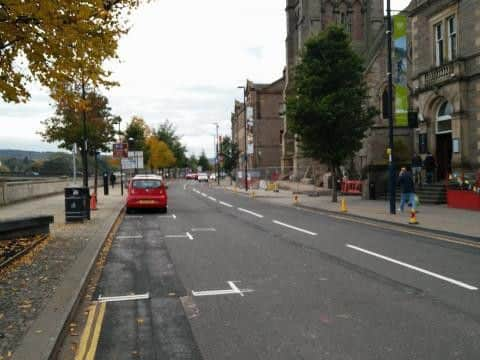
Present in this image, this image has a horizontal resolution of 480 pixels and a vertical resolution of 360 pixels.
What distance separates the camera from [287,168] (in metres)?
60.2

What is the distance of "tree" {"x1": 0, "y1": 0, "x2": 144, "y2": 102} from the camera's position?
9789mm

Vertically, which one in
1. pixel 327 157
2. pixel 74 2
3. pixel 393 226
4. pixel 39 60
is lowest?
pixel 393 226

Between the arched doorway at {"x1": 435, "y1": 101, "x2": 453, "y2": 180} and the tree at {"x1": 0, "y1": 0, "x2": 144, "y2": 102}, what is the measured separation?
19.4 metres

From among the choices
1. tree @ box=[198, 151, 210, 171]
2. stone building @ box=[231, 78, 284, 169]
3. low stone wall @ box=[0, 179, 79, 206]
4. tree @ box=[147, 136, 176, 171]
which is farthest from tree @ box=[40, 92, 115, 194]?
tree @ box=[198, 151, 210, 171]

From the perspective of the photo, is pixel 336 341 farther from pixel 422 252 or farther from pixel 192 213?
pixel 192 213

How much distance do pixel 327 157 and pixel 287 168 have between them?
1282 inches

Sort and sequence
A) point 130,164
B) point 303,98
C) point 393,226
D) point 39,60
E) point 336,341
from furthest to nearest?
point 130,164 → point 303,98 → point 393,226 → point 39,60 → point 336,341

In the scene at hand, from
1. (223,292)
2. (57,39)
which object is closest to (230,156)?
(57,39)

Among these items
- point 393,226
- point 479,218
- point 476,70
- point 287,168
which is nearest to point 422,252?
point 393,226

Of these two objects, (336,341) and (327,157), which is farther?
(327,157)

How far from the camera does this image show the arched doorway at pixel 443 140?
26148 millimetres

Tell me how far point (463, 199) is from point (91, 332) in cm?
1842

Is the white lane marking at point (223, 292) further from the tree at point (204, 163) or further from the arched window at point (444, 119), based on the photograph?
the tree at point (204, 163)

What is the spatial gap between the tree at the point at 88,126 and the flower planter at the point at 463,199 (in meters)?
17.7
